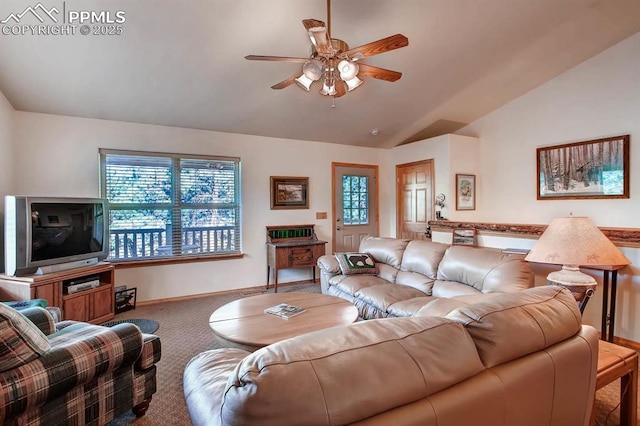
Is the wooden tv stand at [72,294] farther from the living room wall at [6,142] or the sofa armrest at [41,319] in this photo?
the sofa armrest at [41,319]

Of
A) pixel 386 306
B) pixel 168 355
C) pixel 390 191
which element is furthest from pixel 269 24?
pixel 390 191

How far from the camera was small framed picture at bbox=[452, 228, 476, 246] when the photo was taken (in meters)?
3.97

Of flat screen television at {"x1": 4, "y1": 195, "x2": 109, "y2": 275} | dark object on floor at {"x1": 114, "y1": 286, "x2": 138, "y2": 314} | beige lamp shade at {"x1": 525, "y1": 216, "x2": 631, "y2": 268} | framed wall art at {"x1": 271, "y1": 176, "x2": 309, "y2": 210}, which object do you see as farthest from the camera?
framed wall art at {"x1": 271, "y1": 176, "x2": 309, "y2": 210}

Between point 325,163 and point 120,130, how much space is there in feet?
10.1

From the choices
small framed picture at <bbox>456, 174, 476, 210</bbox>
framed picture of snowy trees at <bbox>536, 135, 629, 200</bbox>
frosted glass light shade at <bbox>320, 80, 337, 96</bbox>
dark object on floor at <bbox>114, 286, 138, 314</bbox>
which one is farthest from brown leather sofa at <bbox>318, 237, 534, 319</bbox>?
framed picture of snowy trees at <bbox>536, 135, 629, 200</bbox>

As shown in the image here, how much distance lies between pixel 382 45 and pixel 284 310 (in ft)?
6.88

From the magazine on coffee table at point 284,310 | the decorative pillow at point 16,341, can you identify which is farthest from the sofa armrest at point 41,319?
the magazine on coffee table at point 284,310

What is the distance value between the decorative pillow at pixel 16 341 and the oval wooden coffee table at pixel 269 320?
3.10ft

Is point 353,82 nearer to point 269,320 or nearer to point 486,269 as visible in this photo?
point 486,269

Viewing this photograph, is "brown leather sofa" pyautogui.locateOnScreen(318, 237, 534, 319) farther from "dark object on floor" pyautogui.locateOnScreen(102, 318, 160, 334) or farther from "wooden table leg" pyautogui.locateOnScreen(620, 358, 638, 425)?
"dark object on floor" pyautogui.locateOnScreen(102, 318, 160, 334)

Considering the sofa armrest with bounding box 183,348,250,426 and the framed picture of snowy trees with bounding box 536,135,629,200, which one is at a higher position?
the framed picture of snowy trees with bounding box 536,135,629,200

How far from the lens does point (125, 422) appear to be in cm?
191

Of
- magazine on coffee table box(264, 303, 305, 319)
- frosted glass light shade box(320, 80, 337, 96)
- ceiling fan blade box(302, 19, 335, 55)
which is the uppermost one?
ceiling fan blade box(302, 19, 335, 55)

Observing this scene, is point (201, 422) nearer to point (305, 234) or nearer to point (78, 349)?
point (78, 349)
